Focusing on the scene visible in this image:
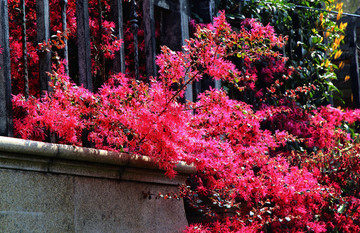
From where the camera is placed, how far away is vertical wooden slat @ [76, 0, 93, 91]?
4312mm

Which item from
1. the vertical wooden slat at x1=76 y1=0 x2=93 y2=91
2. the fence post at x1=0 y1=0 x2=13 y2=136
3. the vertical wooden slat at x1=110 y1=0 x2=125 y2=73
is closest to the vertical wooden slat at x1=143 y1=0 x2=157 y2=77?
the vertical wooden slat at x1=110 y1=0 x2=125 y2=73

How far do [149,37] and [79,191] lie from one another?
2127 mm

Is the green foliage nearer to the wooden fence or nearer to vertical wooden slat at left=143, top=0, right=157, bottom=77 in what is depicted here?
the wooden fence

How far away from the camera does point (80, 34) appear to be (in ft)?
14.4

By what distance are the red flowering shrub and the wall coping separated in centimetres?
9

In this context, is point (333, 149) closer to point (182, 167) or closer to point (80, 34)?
point (182, 167)

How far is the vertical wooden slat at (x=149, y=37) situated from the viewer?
5.21 meters

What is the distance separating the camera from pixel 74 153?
3469mm

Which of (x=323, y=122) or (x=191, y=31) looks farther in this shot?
(x=323, y=122)

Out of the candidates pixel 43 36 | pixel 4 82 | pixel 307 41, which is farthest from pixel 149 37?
pixel 307 41

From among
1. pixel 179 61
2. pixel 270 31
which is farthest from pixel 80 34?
pixel 270 31

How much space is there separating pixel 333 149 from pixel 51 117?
390 centimetres

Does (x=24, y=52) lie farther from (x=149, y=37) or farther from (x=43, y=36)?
(x=149, y=37)

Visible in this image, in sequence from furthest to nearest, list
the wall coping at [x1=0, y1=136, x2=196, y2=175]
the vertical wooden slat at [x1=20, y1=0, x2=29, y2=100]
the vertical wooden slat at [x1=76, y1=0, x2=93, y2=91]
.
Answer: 1. the vertical wooden slat at [x1=76, y1=0, x2=93, y2=91]
2. the vertical wooden slat at [x1=20, y1=0, x2=29, y2=100]
3. the wall coping at [x1=0, y1=136, x2=196, y2=175]
